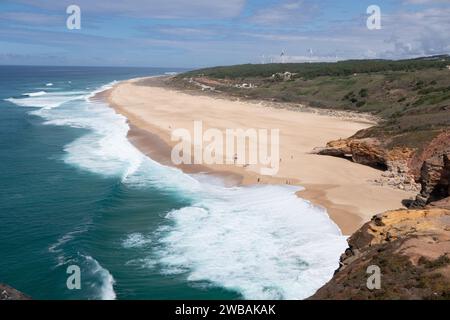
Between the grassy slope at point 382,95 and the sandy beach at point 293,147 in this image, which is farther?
the grassy slope at point 382,95

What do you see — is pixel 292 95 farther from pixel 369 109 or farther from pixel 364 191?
pixel 364 191

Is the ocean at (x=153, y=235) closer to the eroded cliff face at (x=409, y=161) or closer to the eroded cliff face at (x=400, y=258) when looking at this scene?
the eroded cliff face at (x=400, y=258)

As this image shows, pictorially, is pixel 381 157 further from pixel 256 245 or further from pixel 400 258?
pixel 400 258

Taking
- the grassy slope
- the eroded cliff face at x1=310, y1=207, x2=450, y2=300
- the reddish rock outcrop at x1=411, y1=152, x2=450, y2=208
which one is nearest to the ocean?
the eroded cliff face at x1=310, y1=207, x2=450, y2=300

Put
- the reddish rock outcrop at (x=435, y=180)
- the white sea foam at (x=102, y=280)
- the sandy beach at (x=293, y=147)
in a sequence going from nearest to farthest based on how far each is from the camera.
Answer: the white sea foam at (x=102, y=280), the reddish rock outcrop at (x=435, y=180), the sandy beach at (x=293, y=147)

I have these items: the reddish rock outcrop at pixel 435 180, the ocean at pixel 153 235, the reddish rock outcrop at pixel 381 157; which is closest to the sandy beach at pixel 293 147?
the reddish rock outcrop at pixel 381 157

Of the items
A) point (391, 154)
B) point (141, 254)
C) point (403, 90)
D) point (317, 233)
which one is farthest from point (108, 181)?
point (403, 90)
